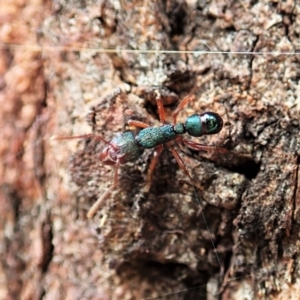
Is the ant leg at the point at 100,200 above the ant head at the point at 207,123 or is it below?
below

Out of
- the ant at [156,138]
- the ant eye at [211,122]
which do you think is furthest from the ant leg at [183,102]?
the ant eye at [211,122]

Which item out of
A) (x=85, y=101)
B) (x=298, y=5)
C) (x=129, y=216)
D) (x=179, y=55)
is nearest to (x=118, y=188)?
(x=129, y=216)

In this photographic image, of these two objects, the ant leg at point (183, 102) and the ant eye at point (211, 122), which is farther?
the ant leg at point (183, 102)

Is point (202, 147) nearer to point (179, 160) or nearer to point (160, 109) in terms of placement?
point (179, 160)

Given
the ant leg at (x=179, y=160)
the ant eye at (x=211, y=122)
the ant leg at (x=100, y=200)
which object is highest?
the ant eye at (x=211, y=122)

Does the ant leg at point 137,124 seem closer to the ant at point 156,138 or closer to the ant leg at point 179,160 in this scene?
the ant at point 156,138

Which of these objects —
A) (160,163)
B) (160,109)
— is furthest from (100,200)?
(160,109)
